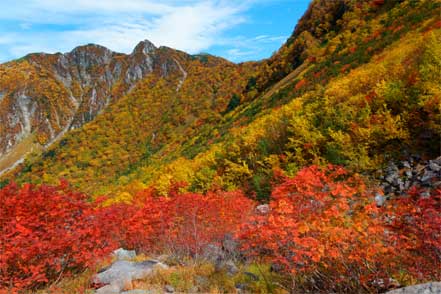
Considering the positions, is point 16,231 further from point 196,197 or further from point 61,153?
Result: point 61,153

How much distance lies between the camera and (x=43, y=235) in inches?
354

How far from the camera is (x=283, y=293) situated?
812 cm

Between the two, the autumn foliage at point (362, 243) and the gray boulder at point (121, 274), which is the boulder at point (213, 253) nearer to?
the gray boulder at point (121, 274)

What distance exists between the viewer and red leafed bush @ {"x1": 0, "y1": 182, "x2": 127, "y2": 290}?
8242mm

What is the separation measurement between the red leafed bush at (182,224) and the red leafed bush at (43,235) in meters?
2.51

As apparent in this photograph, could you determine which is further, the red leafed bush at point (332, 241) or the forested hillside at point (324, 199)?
the forested hillside at point (324, 199)

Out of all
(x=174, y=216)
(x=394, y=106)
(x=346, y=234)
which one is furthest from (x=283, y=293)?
(x=394, y=106)

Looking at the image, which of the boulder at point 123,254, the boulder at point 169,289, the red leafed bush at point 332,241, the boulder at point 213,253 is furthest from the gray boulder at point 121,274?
the red leafed bush at point 332,241

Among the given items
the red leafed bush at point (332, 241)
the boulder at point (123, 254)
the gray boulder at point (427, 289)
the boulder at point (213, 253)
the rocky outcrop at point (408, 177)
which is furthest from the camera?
the boulder at point (123, 254)

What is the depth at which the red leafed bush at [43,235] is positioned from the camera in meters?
8.24

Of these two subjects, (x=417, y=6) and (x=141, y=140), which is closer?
(x=417, y=6)

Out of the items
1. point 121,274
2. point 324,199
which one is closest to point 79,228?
point 121,274

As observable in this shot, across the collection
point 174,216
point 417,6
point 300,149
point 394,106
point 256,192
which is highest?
point 417,6

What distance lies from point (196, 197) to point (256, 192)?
24.7ft
